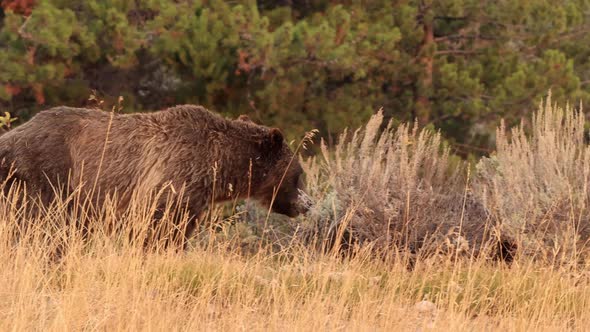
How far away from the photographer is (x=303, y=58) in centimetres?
1293

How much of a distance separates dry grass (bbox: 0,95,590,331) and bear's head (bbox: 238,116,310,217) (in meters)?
0.30

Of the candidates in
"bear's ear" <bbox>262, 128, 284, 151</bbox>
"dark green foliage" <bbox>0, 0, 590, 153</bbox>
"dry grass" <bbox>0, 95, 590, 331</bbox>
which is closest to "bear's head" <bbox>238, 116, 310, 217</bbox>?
"bear's ear" <bbox>262, 128, 284, 151</bbox>

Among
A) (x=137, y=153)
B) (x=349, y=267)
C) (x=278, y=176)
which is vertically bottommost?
(x=349, y=267)

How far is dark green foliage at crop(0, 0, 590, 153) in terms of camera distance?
12.4 m

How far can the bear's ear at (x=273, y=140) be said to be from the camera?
7332 millimetres

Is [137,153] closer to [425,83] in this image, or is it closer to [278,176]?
[278,176]

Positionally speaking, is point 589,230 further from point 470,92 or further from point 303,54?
point 470,92

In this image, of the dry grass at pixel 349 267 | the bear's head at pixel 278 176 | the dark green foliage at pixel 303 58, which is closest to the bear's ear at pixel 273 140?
the bear's head at pixel 278 176

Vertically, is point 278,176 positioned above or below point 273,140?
below

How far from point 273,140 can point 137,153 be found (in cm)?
118

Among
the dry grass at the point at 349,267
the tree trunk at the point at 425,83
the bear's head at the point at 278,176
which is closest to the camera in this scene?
the dry grass at the point at 349,267

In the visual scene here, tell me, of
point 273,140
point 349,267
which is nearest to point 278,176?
point 273,140

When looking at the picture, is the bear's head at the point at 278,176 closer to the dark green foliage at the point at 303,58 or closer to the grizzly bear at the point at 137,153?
the grizzly bear at the point at 137,153

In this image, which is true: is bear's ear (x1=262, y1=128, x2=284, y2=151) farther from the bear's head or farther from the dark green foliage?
the dark green foliage
